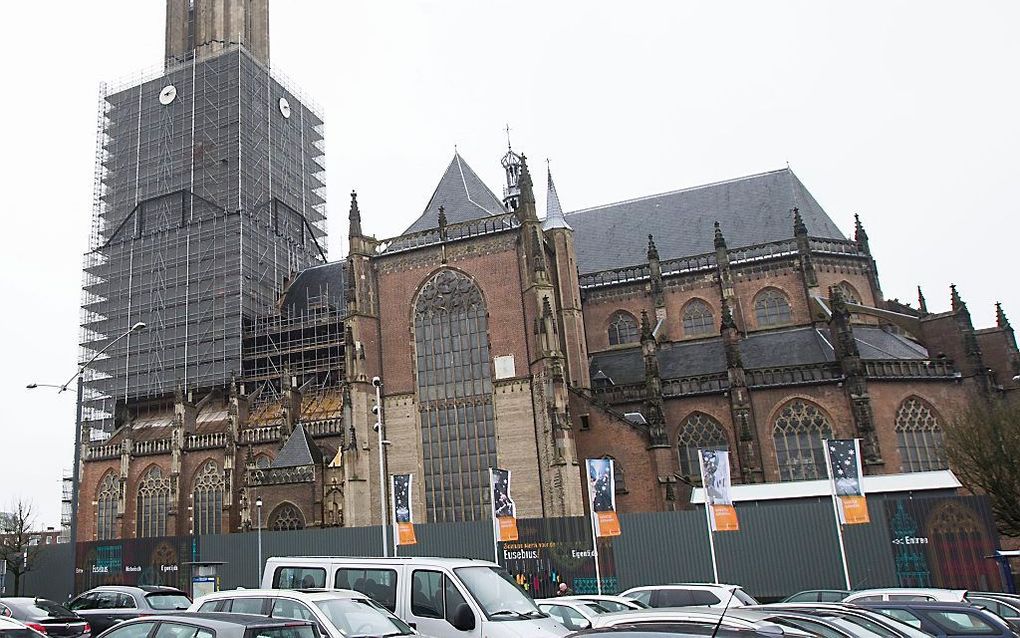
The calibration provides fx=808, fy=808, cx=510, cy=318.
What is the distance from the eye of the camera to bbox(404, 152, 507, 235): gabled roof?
35156 mm

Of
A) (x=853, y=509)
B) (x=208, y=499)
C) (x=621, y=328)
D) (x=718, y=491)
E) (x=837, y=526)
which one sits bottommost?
(x=837, y=526)

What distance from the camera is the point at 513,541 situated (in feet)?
74.5

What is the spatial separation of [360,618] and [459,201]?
92.3 ft

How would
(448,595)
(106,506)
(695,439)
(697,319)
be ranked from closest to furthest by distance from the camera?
1. (448,595)
2. (695,439)
3. (697,319)
4. (106,506)

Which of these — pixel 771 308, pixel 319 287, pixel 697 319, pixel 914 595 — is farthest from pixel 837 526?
pixel 319 287

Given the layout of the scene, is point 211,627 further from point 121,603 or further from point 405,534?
point 405,534

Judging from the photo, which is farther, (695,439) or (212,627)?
(695,439)

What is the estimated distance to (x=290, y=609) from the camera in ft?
30.4

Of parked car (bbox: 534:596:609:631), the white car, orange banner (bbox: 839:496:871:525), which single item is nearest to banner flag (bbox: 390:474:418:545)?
parked car (bbox: 534:596:609:631)

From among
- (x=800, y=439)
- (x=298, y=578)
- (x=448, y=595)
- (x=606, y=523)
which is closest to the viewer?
(x=448, y=595)

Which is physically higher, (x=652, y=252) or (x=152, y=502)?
(x=652, y=252)

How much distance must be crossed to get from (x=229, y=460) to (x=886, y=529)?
98.0ft

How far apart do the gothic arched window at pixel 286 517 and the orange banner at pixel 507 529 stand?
15.5 meters

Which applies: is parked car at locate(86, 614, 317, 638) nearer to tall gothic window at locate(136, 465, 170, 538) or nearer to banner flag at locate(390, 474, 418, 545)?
banner flag at locate(390, 474, 418, 545)
